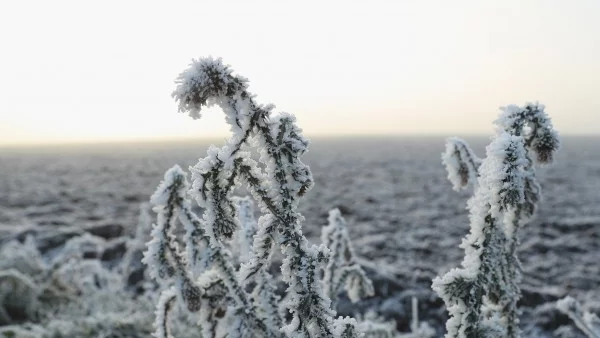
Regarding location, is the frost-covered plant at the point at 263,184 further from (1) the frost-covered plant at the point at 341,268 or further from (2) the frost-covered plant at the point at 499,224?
(1) the frost-covered plant at the point at 341,268

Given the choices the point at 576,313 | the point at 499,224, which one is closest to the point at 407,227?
the point at 576,313

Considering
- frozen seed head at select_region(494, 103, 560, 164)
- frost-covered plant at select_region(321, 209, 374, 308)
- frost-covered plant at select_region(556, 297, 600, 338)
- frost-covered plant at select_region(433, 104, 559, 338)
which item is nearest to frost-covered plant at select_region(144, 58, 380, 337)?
frost-covered plant at select_region(433, 104, 559, 338)

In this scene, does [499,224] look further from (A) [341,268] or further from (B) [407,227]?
→ (B) [407,227]

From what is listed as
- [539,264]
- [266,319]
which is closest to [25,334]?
[266,319]

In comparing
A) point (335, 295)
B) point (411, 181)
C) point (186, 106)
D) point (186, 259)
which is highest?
point (186, 106)

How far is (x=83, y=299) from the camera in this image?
6305mm

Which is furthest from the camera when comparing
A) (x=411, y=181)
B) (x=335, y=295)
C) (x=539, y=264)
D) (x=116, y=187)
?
(x=411, y=181)

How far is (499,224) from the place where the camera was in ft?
6.16

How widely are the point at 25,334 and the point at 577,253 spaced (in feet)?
35.7

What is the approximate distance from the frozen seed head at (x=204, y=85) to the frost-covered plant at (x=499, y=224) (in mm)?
924

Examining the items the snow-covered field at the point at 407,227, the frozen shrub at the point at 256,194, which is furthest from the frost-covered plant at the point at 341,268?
the snow-covered field at the point at 407,227

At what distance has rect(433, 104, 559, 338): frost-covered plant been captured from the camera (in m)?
1.63

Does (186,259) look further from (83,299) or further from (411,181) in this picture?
(411,181)

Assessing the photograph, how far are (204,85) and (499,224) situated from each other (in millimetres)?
1256
